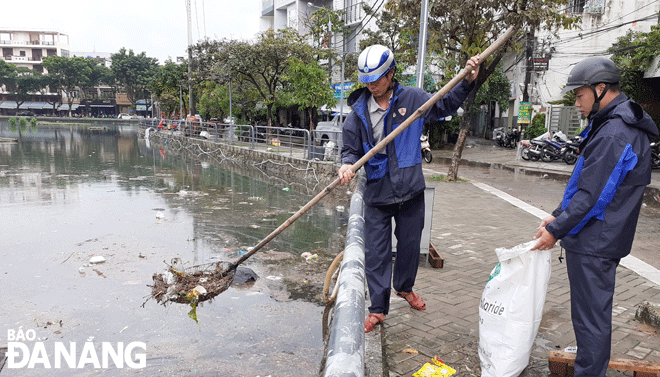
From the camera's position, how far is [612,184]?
198 centimetres

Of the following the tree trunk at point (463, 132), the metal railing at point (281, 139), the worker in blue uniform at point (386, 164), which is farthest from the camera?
the metal railing at point (281, 139)

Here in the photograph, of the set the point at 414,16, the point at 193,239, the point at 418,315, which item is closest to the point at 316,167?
the point at 414,16

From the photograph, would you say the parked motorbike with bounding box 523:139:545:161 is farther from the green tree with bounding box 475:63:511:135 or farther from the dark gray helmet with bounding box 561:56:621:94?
the dark gray helmet with bounding box 561:56:621:94

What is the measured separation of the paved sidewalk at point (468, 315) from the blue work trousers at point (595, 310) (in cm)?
44

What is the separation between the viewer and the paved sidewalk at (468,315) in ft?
8.70

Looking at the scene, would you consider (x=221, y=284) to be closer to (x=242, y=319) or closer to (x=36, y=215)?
(x=242, y=319)

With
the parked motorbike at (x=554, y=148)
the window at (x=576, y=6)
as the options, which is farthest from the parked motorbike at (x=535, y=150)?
the window at (x=576, y=6)

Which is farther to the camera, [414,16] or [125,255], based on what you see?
[414,16]

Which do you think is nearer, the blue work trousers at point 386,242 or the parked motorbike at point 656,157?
the blue work trousers at point 386,242

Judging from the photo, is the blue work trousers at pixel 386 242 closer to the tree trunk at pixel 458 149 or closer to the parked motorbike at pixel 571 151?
the tree trunk at pixel 458 149

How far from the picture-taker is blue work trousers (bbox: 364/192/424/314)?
2887mm

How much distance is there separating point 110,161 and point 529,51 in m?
16.9

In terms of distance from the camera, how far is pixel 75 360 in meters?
3.19

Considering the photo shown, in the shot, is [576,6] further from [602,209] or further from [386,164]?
[602,209]
